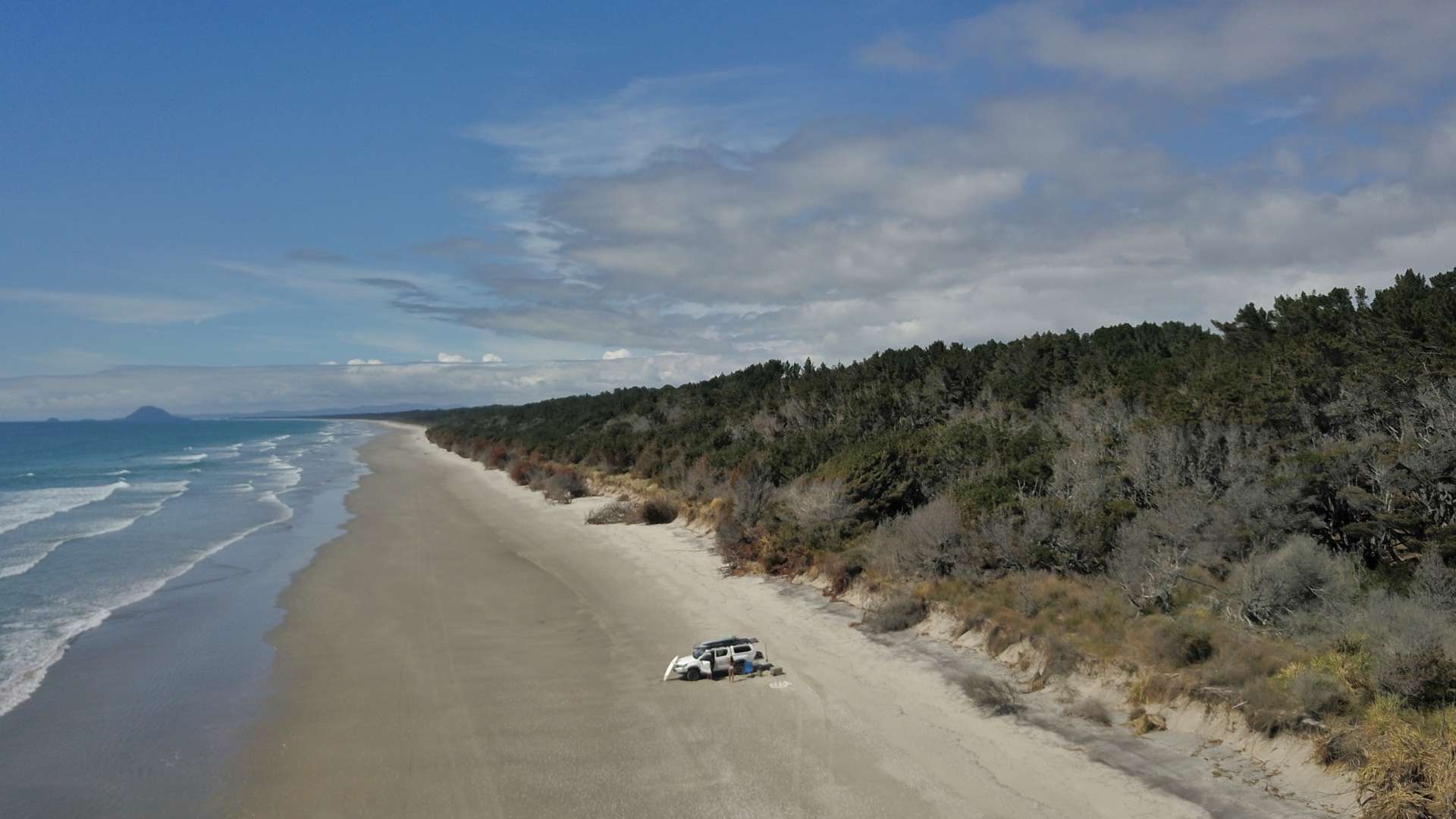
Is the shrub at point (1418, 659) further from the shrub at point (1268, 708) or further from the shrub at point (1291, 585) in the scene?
the shrub at point (1291, 585)

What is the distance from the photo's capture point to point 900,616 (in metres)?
15.1

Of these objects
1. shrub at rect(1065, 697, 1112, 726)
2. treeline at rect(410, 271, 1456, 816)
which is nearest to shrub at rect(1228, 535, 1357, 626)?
treeline at rect(410, 271, 1456, 816)

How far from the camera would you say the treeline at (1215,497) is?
10.3 metres

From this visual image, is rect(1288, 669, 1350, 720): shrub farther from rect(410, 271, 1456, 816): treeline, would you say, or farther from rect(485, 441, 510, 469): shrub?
rect(485, 441, 510, 469): shrub

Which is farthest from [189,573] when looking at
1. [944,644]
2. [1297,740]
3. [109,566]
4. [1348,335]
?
[1348,335]

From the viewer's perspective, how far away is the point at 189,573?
22.6 m

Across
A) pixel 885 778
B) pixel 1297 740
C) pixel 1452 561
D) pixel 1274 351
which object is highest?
pixel 1274 351

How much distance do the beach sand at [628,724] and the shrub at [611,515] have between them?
26.6 ft

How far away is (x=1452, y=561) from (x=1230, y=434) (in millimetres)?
4813

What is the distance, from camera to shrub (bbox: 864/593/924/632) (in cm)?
1507

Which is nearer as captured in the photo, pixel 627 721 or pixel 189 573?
pixel 627 721

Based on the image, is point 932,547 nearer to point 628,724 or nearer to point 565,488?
point 628,724

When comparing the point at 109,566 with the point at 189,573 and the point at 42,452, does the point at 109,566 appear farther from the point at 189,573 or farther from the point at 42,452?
the point at 42,452

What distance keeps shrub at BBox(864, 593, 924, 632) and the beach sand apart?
511 millimetres
